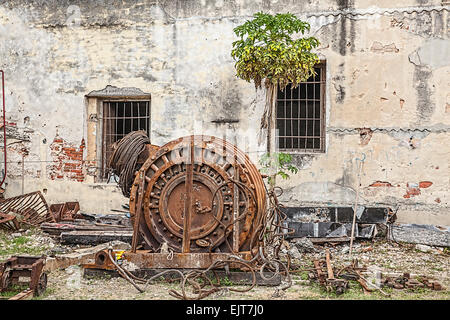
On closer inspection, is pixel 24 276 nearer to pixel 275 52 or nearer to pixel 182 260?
pixel 182 260

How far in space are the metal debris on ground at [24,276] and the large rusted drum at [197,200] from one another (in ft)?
3.65

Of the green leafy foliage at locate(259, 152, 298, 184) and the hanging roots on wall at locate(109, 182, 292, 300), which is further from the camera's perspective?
the green leafy foliage at locate(259, 152, 298, 184)

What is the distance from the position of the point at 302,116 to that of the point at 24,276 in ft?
20.4

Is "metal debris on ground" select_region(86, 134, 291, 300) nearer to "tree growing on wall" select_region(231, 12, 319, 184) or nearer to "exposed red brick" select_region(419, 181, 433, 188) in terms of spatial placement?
"tree growing on wall" select_region(231, 12, 319, 184)

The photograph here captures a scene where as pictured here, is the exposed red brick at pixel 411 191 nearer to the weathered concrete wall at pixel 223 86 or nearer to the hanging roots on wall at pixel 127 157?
the weathered concrete wall at pixel 223 86

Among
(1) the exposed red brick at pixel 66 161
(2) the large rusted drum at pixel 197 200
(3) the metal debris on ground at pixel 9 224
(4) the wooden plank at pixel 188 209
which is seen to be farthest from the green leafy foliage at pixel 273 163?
(3) the metal debris on ground at pixel 9 224

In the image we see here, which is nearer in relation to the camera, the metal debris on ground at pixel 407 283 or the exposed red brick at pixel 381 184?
the metal debris on ground at pixel 407 283

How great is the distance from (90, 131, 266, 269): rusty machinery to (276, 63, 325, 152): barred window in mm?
3758

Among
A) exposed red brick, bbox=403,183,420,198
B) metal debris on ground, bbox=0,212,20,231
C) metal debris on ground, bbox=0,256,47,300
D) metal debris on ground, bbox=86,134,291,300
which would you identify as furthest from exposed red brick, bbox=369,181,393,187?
metal debris on ground, bbox=0,212,20,231

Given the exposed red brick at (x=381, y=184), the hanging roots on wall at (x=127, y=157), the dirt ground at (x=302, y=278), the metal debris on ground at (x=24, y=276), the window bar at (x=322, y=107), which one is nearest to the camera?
the metal debris on ground at (x=24, y=276)

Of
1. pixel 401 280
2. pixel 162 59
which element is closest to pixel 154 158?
pixel 401 280

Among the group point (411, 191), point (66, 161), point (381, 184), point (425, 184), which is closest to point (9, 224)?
point (66, 161)

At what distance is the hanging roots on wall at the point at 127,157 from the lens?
660 centimetres

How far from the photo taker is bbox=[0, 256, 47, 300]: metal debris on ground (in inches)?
198
